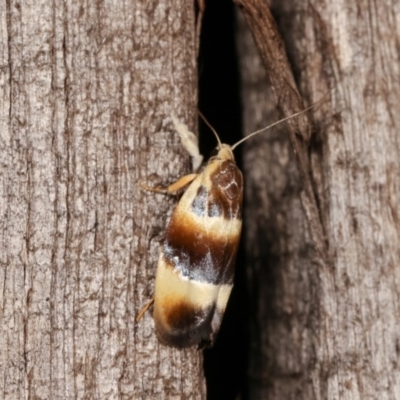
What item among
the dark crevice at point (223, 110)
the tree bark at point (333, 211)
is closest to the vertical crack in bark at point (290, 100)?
the tree bark at point (333, 211)

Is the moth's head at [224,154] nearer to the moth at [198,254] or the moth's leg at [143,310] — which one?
the moth at [198,254]

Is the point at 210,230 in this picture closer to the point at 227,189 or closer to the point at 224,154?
the point at 227,189

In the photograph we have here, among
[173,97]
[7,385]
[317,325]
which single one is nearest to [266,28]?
[173,97]

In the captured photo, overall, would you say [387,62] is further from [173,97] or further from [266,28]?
[173,97]

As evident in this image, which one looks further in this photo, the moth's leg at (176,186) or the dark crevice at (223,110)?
the dark crevice at (223,110)

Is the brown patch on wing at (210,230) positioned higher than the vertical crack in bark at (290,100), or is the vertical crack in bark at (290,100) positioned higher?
the vertical crack in bark at (290,100)

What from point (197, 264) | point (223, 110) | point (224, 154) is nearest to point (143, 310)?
point (197, 264)

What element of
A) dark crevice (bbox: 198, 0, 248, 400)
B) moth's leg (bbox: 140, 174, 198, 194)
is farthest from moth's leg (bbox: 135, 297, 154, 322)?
dark crevice (bbox: 198, 0, 248, 400)
